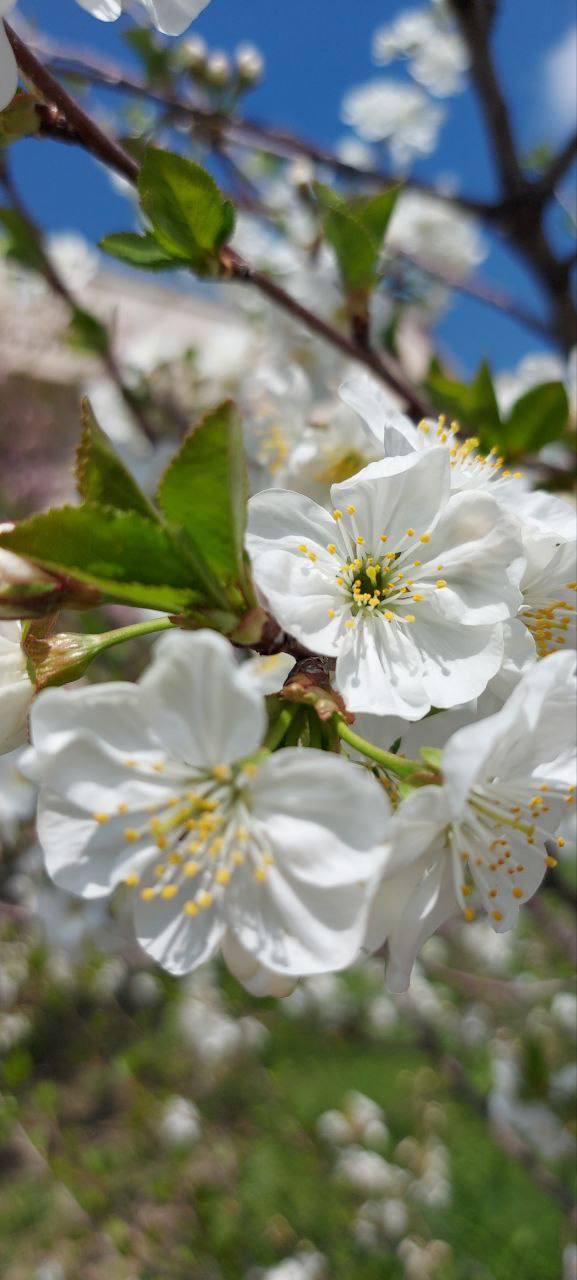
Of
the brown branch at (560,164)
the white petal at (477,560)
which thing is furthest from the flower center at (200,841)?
the brown branch at (560,164)

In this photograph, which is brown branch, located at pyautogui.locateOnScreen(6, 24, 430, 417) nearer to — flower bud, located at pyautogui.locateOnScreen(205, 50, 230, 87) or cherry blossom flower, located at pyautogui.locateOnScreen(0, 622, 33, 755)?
cherry blossom flower, located at pyautogui.locateOnScreen(0, 622, 33, 755)

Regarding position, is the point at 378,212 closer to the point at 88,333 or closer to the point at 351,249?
the point at 351,249

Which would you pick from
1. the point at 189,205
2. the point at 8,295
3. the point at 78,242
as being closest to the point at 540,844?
the point at 189,205

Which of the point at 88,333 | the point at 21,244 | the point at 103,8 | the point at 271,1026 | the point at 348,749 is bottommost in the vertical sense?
the point at 271,1026

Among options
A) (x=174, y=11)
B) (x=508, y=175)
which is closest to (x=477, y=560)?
(x=174, y=11)

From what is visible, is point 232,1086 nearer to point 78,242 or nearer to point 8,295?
point 78,242

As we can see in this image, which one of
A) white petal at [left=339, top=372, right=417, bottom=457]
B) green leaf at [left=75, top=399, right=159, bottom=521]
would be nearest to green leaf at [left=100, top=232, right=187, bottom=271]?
white petal at [left=339, top=372, right=417, bottom=457]
